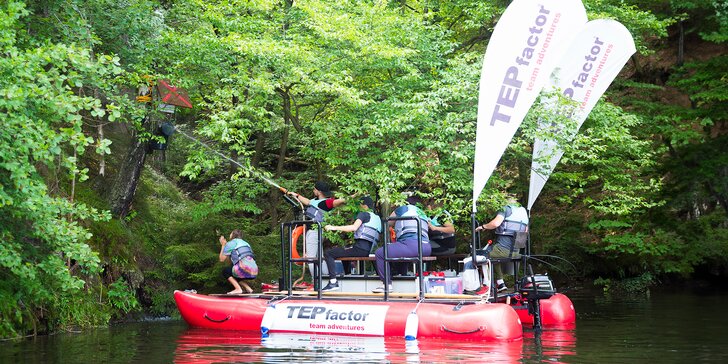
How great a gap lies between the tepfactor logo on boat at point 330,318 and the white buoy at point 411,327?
52cm

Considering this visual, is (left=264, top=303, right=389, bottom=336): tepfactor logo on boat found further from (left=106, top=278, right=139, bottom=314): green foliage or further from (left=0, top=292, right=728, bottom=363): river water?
(left=106, top=278, right=139, bottom=314): green foliage

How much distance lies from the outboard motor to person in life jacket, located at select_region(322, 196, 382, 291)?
2.28 metres

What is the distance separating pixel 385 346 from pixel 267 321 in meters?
2.49

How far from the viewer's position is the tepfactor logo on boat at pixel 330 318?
40.4 feet

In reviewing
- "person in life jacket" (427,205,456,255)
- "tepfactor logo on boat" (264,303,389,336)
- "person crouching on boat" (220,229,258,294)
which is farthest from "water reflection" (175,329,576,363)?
"person in life jacket" (427,205,456,255)

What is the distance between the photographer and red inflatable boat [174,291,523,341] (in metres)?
11.7

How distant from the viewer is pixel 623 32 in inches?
634

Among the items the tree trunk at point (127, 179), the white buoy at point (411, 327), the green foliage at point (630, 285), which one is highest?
the tree trunk at point (127, 179)

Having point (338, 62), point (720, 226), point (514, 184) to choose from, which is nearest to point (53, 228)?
point (338, 62)

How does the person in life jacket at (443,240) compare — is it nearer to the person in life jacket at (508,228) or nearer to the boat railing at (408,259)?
the person in life jacket at (508,228)

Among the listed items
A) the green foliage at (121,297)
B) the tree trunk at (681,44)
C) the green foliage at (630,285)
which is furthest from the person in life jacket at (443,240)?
the tree trunk at (681,44)

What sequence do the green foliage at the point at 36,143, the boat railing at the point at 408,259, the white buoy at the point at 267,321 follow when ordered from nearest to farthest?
1. the green foliage at the point at 36,143
2. the boat railing at the point at 408,259
3. the white buoy at the point at 267,321

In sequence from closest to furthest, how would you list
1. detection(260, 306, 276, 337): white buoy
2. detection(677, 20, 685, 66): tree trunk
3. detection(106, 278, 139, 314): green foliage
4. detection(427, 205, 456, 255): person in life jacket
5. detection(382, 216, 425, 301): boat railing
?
detection(382, 216, 425, 301): boat railing
detection(260, 306, 276, 337): white buoy
detection(427, 205, 456, 255): person in life jacket
detection(106, 278, 139, 314): green foliage
detection(677, 20, 685, 66): tree trunk

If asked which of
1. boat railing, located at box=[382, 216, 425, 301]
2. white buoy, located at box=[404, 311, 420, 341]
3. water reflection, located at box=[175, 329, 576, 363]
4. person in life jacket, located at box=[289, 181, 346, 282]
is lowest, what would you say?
water reflection, located at box=[175, 329, 576, 363]
